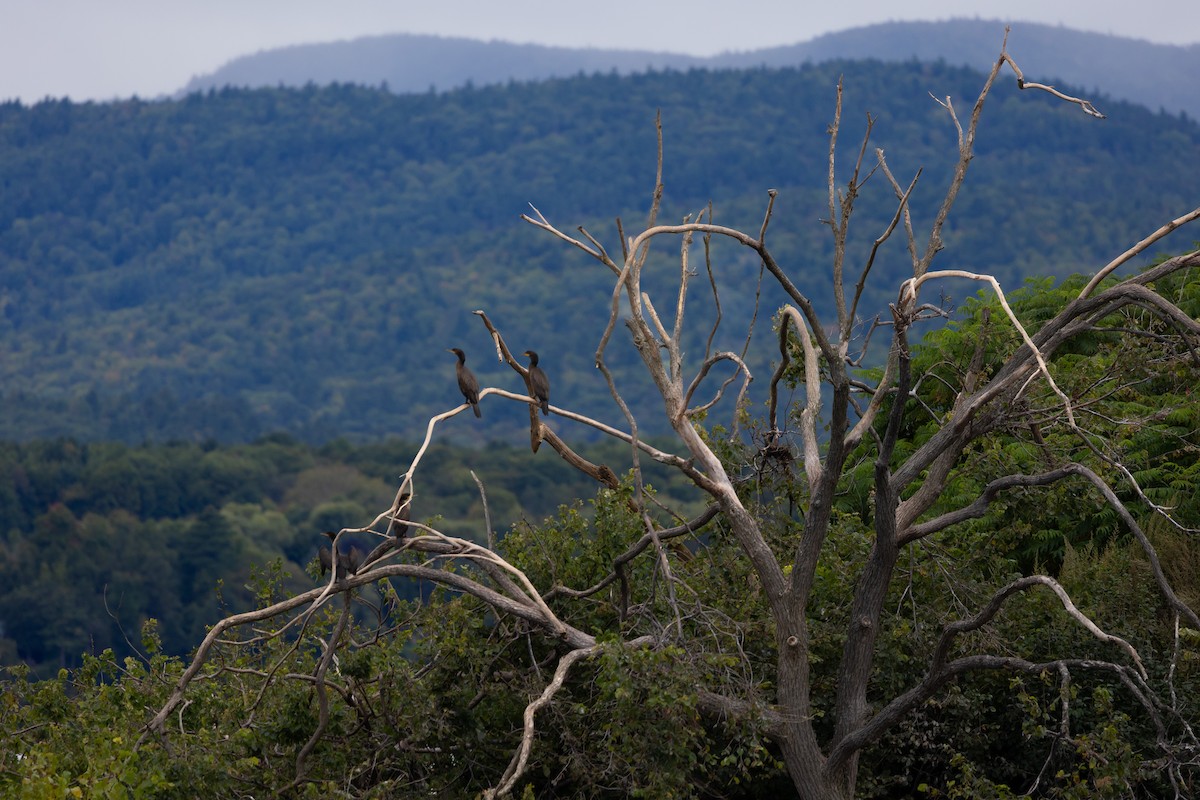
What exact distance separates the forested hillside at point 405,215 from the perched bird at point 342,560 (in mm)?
94385

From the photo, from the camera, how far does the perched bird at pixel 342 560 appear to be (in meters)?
7.22

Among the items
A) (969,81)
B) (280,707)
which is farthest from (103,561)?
(969,81)

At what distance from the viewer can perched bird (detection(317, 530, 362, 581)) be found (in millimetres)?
7223

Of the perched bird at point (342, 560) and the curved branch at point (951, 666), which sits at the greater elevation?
the perched bird at point (342, 560)

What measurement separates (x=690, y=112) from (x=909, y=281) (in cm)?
17394

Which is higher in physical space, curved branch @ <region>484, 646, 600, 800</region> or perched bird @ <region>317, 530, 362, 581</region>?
perched bird @ <region>317, 530, 362, 581</region>

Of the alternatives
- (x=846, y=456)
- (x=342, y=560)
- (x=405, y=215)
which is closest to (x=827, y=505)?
(x=846, y=456)

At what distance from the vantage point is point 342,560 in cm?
725

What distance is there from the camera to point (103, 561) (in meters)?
64.2

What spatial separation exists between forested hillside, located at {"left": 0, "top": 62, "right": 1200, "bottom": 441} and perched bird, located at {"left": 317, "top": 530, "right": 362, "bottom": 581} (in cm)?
9438

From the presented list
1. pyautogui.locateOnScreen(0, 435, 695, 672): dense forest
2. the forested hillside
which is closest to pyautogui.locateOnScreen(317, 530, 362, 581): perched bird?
pyautogui.locateOnScreen(0, 435, 695, 672): dense forest

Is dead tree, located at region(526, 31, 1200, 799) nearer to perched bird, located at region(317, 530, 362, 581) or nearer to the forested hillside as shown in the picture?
perched bird, located at region(317, 530, 362, 581)

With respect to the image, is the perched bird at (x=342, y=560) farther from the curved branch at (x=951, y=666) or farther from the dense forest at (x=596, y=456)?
the curved branch at (x=951, y=666)

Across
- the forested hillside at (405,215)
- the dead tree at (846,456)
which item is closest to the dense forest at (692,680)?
the dead tree at (846,456)
